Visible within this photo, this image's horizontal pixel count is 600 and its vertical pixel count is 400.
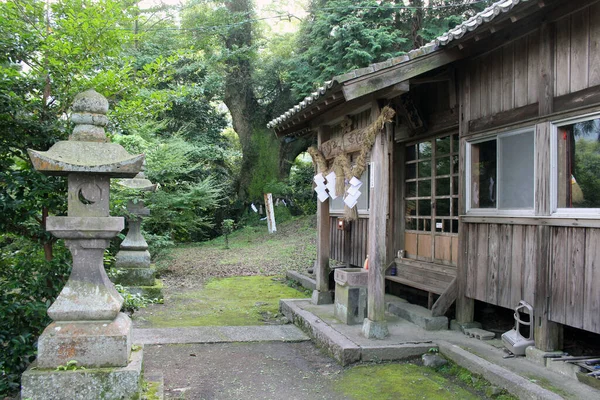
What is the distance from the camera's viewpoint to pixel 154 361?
6324mm

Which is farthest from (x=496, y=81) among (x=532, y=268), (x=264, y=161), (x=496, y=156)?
(x=264, y=161)

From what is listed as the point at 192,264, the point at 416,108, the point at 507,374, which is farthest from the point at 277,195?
the point at 507,374

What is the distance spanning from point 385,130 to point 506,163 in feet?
5.45

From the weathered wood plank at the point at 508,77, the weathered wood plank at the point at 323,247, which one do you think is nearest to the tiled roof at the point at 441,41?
the weathered wood plank at the point at 508,77

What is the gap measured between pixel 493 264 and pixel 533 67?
2.52m

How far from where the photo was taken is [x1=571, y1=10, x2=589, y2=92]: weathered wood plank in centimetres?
486

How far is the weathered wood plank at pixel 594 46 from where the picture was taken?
185 inches

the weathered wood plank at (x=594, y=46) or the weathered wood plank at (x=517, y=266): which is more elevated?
the weathered wood plank at (x=594, y=46)

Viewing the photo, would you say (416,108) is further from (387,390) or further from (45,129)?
(45,129)

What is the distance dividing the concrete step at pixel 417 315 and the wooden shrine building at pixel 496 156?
207 mm

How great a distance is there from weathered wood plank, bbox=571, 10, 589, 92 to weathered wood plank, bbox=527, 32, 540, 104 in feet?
1.59

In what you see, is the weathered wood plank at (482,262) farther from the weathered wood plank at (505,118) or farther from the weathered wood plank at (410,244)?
the weathered wood plank at (410,244)

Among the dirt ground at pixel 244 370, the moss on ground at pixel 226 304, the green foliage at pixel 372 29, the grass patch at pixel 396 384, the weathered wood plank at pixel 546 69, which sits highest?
the green foliage at pixel 372 29

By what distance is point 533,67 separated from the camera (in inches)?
219
